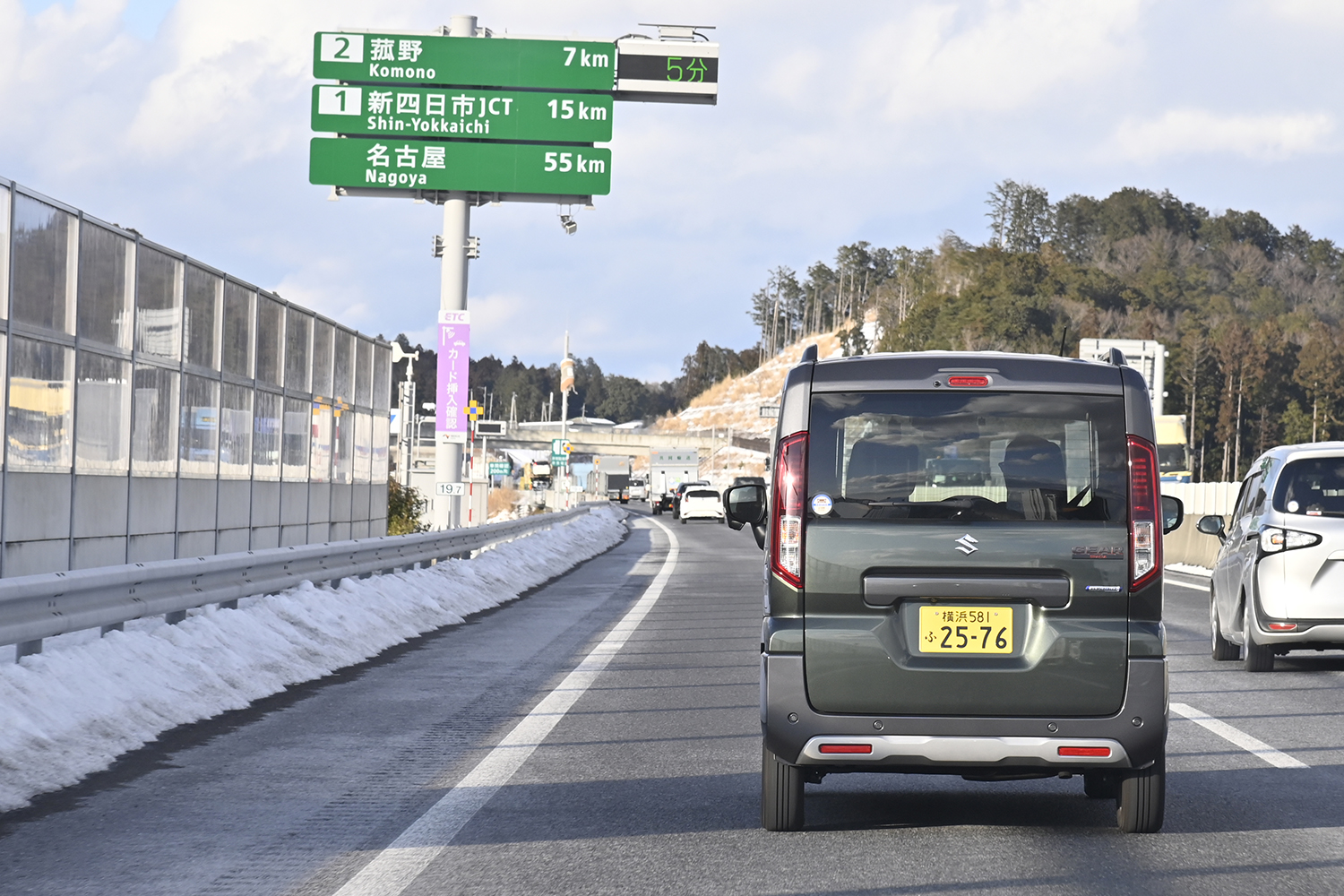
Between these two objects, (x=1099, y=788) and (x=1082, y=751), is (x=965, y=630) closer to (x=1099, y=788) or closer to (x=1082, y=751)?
(x=1082, y=751)

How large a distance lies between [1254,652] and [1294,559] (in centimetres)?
99

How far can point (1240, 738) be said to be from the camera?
31.6 ft

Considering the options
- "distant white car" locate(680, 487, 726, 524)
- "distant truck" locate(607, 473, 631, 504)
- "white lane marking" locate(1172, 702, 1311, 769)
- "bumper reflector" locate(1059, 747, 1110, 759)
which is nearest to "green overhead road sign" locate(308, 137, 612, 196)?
"white lane marking" locate(1172, 702, 1311, 769)

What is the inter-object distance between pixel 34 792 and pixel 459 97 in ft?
77.0

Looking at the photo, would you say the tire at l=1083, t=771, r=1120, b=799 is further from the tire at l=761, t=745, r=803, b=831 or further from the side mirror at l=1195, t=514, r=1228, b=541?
the side mirror at l=1195, t=514, r=1228, b=541

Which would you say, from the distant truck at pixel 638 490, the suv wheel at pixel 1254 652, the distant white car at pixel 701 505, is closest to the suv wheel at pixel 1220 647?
the suv wheel at pixel 1254 652

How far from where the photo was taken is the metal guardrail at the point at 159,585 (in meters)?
8.87

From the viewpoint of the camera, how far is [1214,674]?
13.2 meters

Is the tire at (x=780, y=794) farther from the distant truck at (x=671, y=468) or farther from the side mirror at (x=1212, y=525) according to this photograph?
the distant truck at (x=671, y=468)

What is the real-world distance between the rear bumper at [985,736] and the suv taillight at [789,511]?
0.38 m

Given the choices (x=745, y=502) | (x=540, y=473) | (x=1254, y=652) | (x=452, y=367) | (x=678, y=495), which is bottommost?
(x=678, y=495)

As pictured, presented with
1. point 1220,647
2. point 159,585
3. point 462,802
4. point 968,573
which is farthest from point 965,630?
point 1220,647

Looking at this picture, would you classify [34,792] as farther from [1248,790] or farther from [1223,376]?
[1223,376]

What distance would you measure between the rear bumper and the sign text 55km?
2404 centimetres
